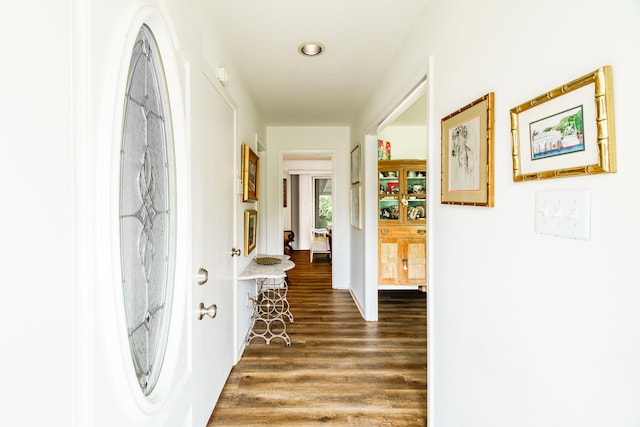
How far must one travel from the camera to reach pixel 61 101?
530 mm

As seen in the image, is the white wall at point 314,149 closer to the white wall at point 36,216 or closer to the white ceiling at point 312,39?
the white ceiling at point 312,39

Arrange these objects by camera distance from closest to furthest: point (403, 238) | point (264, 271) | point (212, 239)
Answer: point (212, 239)
point (264, 271)
point (403, 238)

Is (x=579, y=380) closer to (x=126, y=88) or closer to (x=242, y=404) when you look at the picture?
(x=126, y=88)

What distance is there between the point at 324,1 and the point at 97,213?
1.67 meters

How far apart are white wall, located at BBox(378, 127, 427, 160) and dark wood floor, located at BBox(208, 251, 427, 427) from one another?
7.27ft

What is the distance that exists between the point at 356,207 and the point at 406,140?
4.69 ft

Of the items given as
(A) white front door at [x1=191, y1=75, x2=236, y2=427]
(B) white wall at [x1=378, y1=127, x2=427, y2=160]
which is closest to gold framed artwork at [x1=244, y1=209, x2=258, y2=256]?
(A) white front door at [x1=191, y1=75, x2=236, y2=427]

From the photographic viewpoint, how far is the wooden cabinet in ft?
13.5

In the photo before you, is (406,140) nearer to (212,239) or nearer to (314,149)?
(314,149)

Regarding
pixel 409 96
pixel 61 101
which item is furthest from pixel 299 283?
pixel 61 101

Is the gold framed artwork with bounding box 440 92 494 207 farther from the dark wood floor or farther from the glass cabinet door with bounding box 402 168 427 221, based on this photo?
the glass cabinet door with bounding box 402 168 427 221

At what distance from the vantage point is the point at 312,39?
6.91 feet

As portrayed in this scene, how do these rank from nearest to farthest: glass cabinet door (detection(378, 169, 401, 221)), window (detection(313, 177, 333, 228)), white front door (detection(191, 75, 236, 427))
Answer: white front door (detection(191, 75, 236, 427)) → glass cabinet door (detection(378, 169, 401, 221)) → window (detection(313, 177, 333, 228))

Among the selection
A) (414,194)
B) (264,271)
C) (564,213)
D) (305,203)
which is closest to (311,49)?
(264,271)
